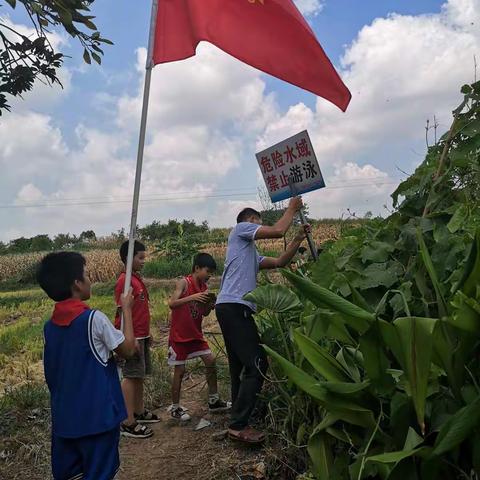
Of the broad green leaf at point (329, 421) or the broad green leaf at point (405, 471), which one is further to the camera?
the broad green leaf at point (329, 421)

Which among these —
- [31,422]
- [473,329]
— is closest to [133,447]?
[31,422]

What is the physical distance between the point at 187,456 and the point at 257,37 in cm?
287

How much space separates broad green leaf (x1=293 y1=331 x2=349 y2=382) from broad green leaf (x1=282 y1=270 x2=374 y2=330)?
0.61 ft

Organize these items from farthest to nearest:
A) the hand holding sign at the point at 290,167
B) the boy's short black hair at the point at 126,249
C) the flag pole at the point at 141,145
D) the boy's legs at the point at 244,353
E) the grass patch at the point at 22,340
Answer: the grass patch at the point at 22,340 → the boy's short black hair at the point at 126,249 → the boy's legs at the point at 244,353 → the hand holding sign at the point at 290,167 → the flag pole at the point at 141,145

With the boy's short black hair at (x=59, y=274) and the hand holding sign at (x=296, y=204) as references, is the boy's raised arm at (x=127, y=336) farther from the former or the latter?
the hand holding sign at (x=296, y=204)

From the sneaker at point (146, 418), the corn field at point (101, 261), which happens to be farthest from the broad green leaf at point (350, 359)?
the corn field at point (101, 261)

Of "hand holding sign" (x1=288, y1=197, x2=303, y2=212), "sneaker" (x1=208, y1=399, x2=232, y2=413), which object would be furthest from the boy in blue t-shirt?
"sneaker" (x1=208, y1=399, x2=232, y2=413)

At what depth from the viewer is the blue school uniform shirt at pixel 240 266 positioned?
3760 mm

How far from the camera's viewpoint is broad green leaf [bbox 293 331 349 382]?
1911mm

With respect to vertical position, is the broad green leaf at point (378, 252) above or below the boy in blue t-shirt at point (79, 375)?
above

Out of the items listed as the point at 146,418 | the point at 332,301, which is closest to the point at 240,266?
the point at 146,418

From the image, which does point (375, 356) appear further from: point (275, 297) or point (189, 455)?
point (189, 455)

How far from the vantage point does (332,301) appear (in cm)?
176

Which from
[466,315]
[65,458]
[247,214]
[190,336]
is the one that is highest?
[247,214]
